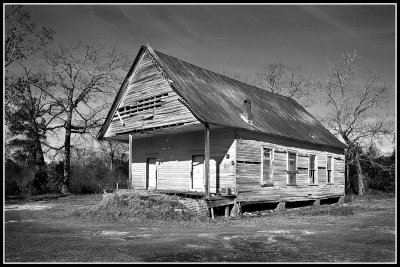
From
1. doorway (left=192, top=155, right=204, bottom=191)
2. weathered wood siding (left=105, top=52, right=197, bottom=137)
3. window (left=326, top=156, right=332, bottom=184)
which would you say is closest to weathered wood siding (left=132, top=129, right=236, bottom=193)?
doorway (left=192, top=155, right=204, bottom=191)

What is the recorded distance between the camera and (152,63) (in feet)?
66.2

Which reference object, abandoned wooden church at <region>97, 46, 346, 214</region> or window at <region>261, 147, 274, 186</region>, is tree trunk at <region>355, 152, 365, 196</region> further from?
window at <region>261, 147, 274, 186</region>

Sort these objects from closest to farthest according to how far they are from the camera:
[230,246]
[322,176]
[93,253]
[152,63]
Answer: [93,253], [230,246], [152,63], [322,176]

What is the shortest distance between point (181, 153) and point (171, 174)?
122 centimetres

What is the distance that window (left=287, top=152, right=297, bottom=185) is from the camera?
22.3 meters

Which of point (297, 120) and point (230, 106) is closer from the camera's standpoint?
point (230, 106)

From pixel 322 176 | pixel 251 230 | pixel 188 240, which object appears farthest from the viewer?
pixel 322 176

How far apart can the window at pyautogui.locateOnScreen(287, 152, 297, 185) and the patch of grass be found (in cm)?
819

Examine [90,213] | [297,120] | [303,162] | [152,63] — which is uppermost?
[152,63]

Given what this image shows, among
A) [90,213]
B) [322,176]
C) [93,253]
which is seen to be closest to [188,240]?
[93,253]

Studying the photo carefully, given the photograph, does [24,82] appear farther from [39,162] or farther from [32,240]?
[32,240]

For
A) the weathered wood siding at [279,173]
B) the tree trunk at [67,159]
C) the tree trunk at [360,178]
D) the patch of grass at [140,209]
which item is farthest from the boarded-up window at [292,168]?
the tree trunk at [67,159]

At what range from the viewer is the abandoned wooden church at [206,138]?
18.3m

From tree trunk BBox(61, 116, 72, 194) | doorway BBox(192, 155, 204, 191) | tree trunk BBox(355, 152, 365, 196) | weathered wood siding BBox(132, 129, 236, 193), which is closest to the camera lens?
weathered wood siding BBox(132, 129, 236, 193)
